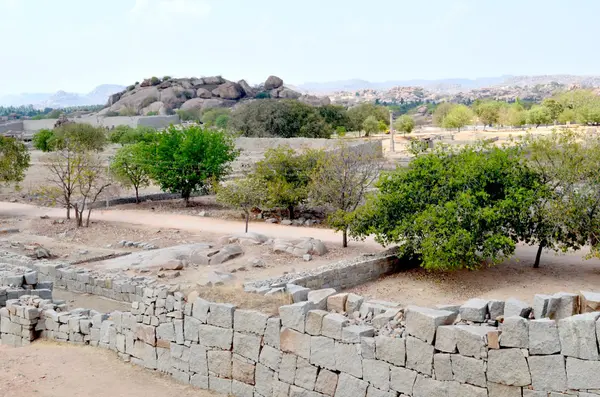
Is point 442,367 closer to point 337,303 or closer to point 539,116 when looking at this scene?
point 337,303

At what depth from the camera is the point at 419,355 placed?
8.45 metres

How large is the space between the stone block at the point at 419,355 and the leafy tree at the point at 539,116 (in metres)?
79.9

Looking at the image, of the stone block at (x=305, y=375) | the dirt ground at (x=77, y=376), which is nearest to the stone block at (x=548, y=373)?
the stone block at (x=305, y=375)

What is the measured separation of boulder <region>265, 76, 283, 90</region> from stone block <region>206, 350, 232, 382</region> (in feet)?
433

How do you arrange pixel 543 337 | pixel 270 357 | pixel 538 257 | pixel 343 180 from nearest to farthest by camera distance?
pixel 543 337
pixel 270 357
pixel 538 257
pixel 343 180

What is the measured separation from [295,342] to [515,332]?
10.1ft

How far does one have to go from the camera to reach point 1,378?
1106 cm

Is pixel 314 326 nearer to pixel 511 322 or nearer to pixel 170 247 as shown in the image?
pixel 511 322

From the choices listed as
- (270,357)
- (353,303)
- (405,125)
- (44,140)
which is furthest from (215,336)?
(405,125)

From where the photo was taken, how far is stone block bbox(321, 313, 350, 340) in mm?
9031

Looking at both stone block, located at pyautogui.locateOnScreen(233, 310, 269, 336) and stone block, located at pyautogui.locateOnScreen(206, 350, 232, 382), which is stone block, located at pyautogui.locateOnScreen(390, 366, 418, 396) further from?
stone block, located at pyautogui.locateOnScreen(206, 350, 232, 382)

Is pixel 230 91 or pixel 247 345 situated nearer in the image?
pixel 247 345

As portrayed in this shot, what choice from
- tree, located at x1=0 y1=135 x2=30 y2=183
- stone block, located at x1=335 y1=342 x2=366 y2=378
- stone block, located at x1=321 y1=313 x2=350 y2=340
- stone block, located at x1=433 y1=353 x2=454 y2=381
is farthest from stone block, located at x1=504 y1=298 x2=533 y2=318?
tree, located at x1=0 y1=135 x2=30 y2=183

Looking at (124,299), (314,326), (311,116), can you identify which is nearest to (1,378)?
(314,326)
